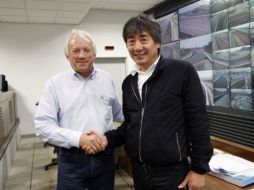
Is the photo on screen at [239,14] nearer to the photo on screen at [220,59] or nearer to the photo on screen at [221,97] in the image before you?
the photo on screen at [220,59]

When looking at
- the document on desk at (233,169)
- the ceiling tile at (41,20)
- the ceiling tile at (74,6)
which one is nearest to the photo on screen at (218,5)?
the ceiling tile at (74,6)

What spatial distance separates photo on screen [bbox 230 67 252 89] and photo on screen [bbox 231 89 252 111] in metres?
0.07

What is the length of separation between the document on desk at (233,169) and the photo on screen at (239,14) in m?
3.34

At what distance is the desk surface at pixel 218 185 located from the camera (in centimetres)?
150

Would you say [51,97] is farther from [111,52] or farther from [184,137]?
[111,52]

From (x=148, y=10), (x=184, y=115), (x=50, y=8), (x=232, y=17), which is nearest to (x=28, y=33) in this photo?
(x=50, y=8)

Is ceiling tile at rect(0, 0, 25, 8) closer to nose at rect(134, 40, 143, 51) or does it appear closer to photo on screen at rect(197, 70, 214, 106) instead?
photo on screen at rect(197, 70, 214, 106)

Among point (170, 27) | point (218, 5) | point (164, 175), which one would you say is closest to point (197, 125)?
point (164, 175)

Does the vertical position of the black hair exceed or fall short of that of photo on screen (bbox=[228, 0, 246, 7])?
it falls short

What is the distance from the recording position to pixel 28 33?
22.6ft

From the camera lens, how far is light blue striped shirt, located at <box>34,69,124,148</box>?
1.50 meters

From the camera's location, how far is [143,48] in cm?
136

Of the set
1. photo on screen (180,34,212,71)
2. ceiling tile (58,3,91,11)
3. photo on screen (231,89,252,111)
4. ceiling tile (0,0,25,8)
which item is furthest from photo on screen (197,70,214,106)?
ceiling tile (0,0,25,8)

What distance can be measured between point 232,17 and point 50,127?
168 inches
